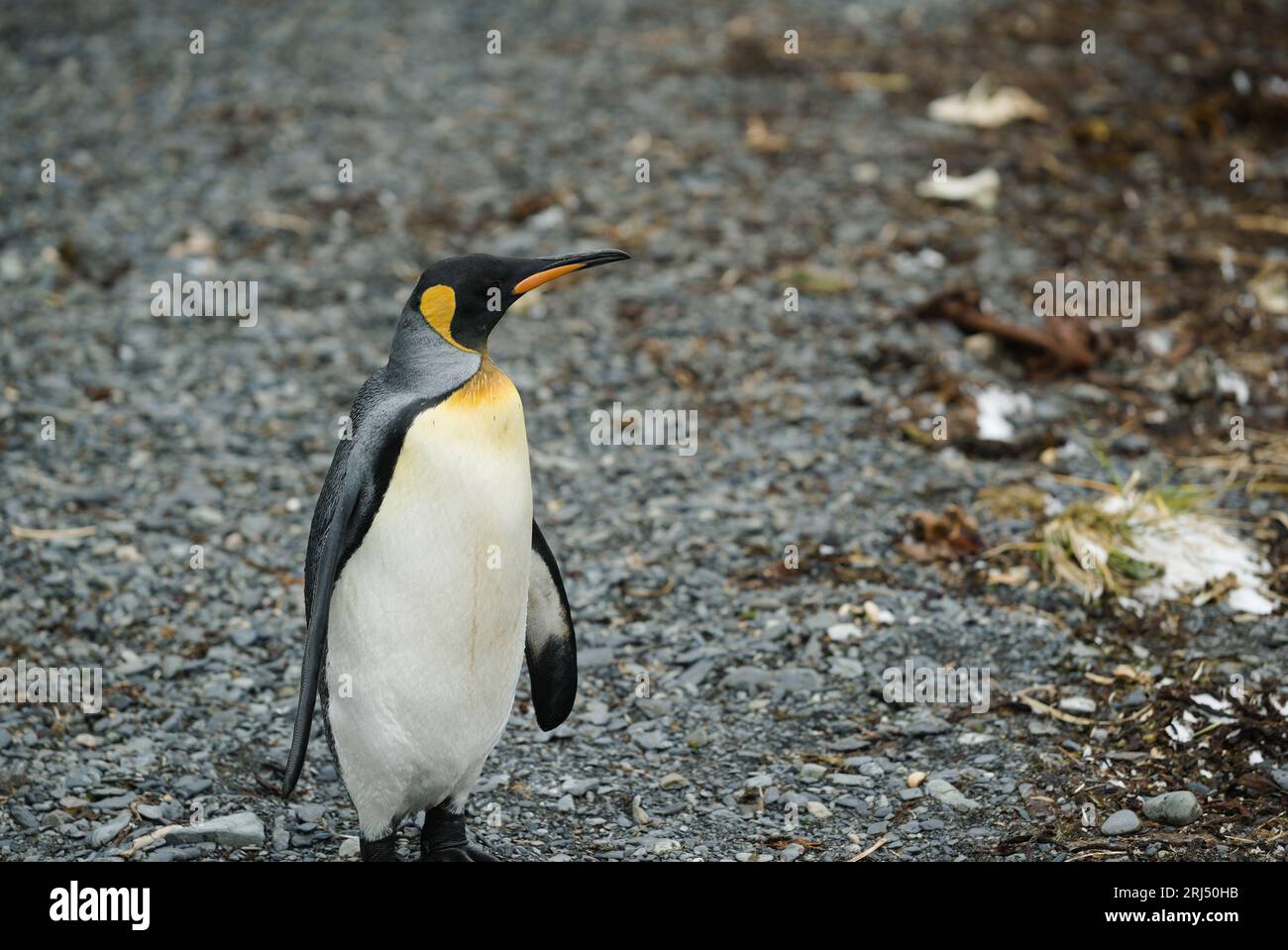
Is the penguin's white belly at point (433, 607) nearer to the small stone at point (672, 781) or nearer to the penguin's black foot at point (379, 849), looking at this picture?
the penguin's black foot at point (379, 849)

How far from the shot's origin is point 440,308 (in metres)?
3.34

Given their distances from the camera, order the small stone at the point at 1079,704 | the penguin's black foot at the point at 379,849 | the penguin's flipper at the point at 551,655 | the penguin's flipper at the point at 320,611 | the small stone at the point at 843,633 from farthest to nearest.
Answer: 1. the small stone at the point at 843,633
2. the small stone at the point at 1079,704
3. the penguin's flipper at the point at 551,655
4. the penguin's black foot at the point at 379,849
5. the penguin's flipper at the point at 320,611

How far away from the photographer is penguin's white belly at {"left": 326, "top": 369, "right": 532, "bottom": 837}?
3295mm

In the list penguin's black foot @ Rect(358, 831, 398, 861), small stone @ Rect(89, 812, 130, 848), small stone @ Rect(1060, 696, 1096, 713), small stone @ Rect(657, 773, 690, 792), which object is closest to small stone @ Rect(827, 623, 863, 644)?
small stone @ Rect(1060, 696, 1096, 713)

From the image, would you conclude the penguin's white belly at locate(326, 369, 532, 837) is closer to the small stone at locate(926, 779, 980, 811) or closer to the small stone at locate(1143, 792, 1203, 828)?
the small stone at locate(926, 779, 980, 811)

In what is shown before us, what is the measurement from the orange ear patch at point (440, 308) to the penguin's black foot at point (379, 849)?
48.2 inches

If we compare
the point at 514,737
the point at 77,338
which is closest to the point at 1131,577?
the point at 514,737

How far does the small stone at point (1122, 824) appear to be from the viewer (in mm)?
3541

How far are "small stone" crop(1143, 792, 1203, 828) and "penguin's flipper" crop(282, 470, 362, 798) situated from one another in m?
2.08

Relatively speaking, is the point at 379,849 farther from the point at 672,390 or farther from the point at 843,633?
Answer: the point at 672,390

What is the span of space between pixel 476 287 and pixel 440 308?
96 millimetres

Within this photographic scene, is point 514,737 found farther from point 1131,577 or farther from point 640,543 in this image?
point 1131,577

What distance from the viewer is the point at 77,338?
6391 millimetres

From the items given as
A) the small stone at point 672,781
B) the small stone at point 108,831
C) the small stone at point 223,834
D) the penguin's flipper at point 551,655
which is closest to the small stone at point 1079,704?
the small stone at point 672,781
